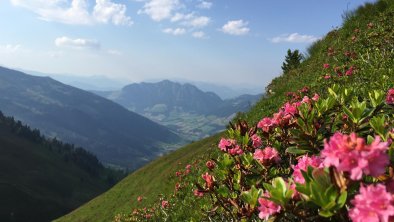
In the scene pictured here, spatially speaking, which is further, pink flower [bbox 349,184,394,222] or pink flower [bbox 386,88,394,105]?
pink flower [bbox 386,88,394,105]

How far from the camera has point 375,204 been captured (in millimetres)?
2100

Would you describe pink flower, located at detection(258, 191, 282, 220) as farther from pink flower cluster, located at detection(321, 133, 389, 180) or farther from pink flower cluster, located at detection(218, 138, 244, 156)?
pink flower cluster, located at detection(218, 138, 244, 156)

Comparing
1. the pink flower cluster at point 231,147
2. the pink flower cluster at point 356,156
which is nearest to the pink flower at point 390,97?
the pink flower cluster at point 231,147

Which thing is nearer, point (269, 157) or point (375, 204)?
point (375, 204)

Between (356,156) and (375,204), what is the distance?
0.26 metres

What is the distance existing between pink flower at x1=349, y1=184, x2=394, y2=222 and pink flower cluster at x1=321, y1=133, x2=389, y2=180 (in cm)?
10

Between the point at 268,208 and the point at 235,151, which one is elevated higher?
the point at 235,151

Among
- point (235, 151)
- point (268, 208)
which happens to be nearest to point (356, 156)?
point (268, 208)

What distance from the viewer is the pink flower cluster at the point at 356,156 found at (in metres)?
2.15

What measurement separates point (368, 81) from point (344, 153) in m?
10.9

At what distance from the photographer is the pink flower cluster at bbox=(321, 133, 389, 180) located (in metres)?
2.15

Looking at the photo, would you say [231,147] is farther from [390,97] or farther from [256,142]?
[390,97]

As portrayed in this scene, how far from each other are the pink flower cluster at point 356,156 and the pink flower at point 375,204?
0.33 ft

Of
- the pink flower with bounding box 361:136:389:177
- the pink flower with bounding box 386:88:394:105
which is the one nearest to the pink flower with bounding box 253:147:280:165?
the pink flower with bounding box 386:88:394:105
